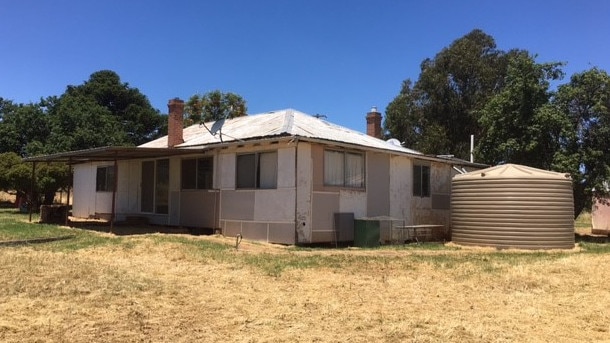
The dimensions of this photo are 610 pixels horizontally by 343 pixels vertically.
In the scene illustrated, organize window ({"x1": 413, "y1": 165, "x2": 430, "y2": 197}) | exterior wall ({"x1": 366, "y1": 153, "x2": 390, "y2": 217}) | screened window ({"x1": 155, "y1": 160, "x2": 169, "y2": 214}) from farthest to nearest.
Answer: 1. screened window ({"x1": 155, "y1": 160, "x2": 169, "y2": 214})
2. window ({"x1": 413, "y1": 165, "x2": 430, "y2": 197})
3. exterior wall ({"x1": 366, "y1": 153, "x2": 390, "y2": 217})

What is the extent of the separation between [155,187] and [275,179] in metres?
6.85

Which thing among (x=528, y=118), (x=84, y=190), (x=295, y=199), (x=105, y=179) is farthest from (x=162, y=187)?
(x=528, y=118)

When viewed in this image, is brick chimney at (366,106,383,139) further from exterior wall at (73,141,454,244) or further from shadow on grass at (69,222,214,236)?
shadow on grass at (69,222,214,236)

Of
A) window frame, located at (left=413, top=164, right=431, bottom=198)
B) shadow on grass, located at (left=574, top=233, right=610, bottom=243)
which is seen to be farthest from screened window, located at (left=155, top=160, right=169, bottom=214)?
→ shadow on grass, located at (left=574, top=233, right=610, bottom=243)

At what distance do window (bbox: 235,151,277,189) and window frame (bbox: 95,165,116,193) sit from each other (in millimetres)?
8838

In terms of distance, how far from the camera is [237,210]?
16.5 metres

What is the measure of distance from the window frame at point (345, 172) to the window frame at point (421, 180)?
320 centimetres

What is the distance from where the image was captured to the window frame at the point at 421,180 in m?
19.4

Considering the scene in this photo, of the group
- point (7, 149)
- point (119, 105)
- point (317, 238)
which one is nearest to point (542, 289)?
point (317, 238)

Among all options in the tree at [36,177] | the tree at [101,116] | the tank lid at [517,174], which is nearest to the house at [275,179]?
the tank lid at [517,174]

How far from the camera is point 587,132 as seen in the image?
71.1ft

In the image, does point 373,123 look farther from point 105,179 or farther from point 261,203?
point 105,179

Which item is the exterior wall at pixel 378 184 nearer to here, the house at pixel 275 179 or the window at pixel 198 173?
the house at pixel 275 179

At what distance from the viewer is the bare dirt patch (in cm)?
619
